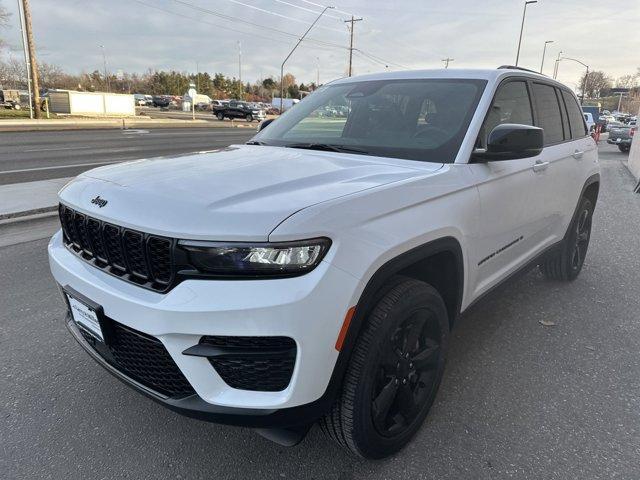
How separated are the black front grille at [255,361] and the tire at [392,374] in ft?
1.07

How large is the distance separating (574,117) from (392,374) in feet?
11.7

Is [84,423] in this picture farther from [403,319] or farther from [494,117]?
[494,117]

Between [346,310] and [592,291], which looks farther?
[592,291]

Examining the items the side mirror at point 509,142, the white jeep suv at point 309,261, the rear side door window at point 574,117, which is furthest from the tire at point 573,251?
the side mirror at point 509,142

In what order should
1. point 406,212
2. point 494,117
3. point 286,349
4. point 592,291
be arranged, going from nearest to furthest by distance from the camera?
point 286,349, point 406,212, point 494,117, point 592,291

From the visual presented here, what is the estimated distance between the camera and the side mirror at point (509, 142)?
266 cm

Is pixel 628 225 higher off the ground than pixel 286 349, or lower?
lower

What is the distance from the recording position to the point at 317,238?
1818 mm

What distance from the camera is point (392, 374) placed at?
229 centimetres

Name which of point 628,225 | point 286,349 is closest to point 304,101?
point 286,349

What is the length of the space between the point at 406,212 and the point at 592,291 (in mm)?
3431

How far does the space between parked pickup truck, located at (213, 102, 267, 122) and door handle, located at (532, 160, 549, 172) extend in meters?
42.5

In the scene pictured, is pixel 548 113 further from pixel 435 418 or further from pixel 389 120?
pixel 435 418

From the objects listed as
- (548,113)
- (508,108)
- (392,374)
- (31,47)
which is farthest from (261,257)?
(31,47)
